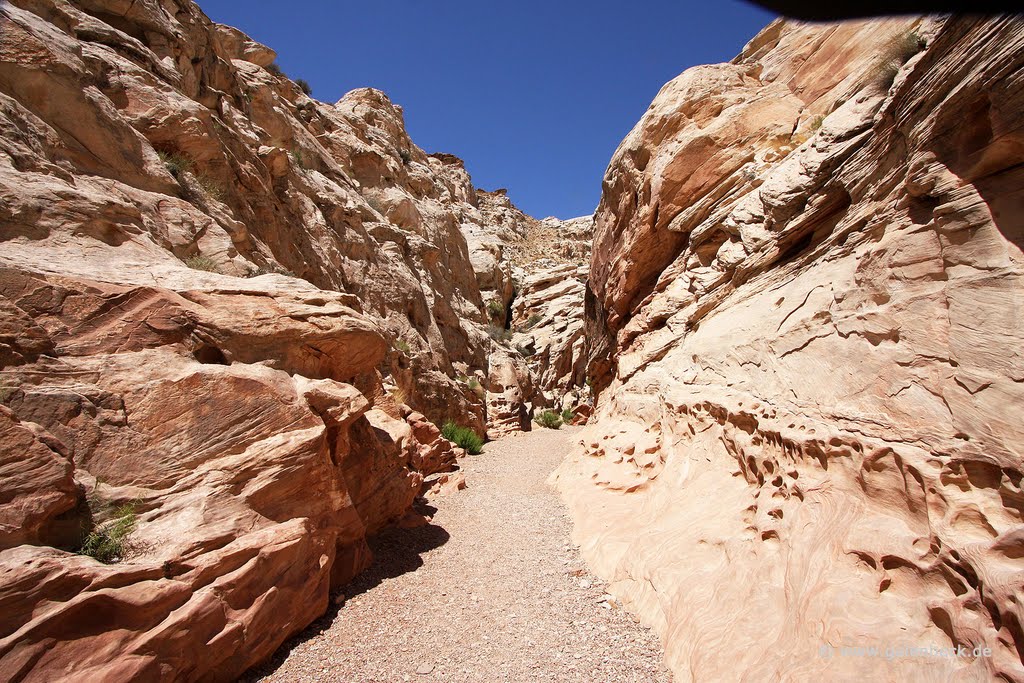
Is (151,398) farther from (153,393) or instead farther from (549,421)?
(549,421)

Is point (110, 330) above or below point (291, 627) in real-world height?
above

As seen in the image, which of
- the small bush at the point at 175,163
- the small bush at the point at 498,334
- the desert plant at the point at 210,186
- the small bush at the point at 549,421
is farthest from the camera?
the small bush at the point at 498,334

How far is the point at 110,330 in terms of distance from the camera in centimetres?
451

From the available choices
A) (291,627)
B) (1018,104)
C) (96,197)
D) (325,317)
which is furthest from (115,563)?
(1018,104)

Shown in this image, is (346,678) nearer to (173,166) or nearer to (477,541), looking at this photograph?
(477,541)

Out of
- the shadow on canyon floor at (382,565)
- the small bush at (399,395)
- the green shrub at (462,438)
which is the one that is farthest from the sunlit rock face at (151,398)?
the green shrub at (462,438)

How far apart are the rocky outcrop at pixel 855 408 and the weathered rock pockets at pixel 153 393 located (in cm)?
395

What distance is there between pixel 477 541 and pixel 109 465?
16.6ft

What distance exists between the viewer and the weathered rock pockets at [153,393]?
10.7ft

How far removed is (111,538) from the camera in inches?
140

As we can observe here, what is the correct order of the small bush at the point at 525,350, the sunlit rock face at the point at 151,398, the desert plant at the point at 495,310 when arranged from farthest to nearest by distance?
1. the desert plant at the point at 495,310
2. the small bush at the point at 525,350
3. the sunlit rock face at the point at 151,398

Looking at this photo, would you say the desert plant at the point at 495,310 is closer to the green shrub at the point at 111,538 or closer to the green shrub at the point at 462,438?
the green shrub at the point at 462,438

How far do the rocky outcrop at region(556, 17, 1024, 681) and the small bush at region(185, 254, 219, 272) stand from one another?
24.0 ft

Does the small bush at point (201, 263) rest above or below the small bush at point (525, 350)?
above
